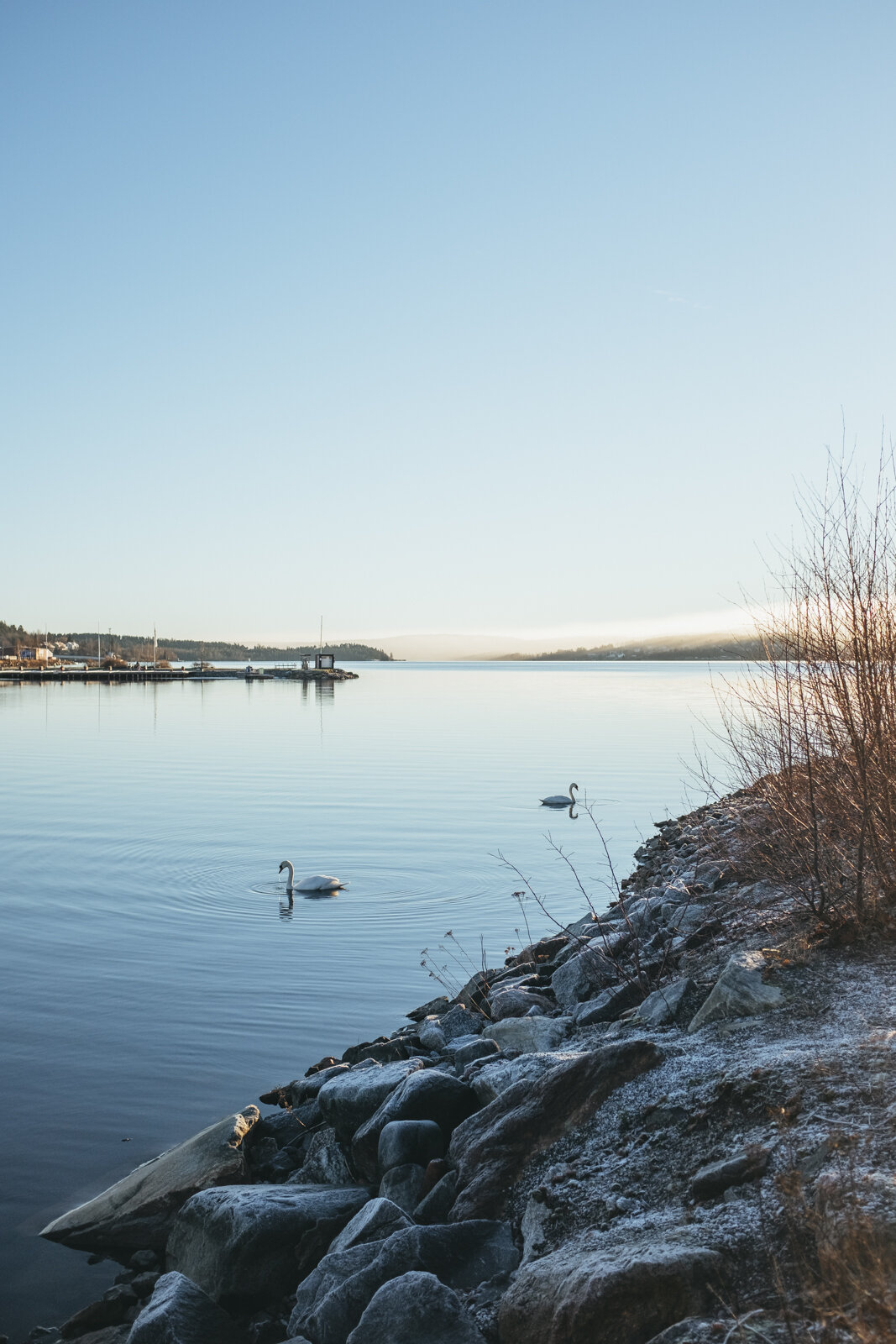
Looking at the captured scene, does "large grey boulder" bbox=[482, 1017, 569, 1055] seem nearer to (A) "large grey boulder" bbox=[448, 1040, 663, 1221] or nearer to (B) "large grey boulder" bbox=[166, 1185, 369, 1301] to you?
(A) "large grey boulder" bbox=[448, 1040, 663, 1221]

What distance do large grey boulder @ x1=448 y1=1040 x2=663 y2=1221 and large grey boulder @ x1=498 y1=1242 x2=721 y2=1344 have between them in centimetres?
102

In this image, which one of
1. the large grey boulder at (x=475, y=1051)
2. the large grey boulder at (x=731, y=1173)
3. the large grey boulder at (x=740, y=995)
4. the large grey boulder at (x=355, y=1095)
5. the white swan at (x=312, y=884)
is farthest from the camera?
the white swan at (x=312, y=884)

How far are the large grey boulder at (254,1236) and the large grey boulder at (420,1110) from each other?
28 centimetres

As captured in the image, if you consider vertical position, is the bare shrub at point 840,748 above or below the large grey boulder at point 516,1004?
above

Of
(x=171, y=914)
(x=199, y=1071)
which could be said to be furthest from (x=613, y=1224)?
(x=171, y=914)

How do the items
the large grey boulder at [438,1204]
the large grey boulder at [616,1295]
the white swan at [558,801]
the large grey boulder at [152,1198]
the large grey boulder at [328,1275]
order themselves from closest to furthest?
the large grey boulder at [616,1295], the large grey boulder at [328,1275], the large grey boulder at [438,1204], the large grey boulder at [152,1198], the white swan at [558,801]

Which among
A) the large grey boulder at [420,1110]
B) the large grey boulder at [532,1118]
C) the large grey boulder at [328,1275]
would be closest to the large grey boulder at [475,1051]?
the large grey boulder at [420,1110]

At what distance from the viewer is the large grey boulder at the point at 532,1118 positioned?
15.2 ft

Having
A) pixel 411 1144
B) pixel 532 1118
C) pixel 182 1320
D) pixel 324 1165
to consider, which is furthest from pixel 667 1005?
pixel 182 1320

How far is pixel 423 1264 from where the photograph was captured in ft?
13.7

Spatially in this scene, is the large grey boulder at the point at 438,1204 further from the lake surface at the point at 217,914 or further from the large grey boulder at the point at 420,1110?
the lake surface at the point at 217,914

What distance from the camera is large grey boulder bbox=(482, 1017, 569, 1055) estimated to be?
21.5 feet

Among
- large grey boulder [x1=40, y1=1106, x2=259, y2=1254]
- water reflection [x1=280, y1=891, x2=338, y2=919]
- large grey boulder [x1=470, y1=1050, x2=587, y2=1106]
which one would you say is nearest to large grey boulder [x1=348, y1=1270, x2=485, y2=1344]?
large grey boulder [x1=470, y1=1050, x2=587, y2=1106]

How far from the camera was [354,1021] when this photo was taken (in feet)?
31.3
